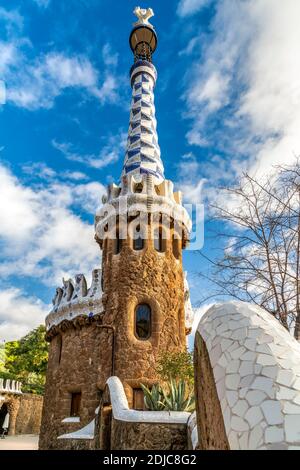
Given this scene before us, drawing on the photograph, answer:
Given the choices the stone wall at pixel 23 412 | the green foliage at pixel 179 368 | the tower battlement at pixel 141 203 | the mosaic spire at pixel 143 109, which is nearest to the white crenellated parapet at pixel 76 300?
the tower battlement at pixel 141 203

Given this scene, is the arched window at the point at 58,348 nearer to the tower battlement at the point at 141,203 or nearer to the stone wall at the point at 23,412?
the tower battlement at the point at 141,203

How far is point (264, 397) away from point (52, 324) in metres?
10.4

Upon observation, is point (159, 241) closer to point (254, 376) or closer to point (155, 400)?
point (155, 400)

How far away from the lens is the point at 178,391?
537 centimetres

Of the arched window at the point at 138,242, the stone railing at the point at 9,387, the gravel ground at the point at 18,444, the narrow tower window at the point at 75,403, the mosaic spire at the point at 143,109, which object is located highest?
the mosaic spire at the point at 143,109

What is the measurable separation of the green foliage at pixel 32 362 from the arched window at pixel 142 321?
17312 mm

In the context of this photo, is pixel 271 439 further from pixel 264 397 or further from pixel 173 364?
pixel 173 364

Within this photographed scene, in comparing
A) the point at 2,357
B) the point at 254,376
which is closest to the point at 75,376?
the point at 254,376

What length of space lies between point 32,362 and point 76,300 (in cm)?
1712

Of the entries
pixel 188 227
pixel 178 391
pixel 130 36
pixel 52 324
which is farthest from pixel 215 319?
pixel 130 36

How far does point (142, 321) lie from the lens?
9.57 m

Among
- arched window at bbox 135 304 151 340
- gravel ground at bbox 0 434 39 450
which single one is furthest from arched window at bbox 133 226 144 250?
gravel ground at bbox 0 434 39 450

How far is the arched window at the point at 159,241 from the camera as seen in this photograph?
10.5m

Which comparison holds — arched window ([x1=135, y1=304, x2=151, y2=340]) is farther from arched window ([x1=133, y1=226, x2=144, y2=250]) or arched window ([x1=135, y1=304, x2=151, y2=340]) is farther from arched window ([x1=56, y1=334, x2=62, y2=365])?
arched window ([x1=56, y1=334, x2=62, y2=365])
